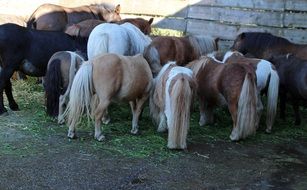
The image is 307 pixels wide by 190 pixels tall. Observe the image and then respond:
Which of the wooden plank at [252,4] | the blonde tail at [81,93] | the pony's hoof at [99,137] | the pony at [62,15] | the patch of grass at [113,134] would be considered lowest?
the patch of grass at [113,134]

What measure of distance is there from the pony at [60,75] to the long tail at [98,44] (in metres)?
0.37

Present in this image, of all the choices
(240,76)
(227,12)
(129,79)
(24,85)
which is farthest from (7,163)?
(227,12)

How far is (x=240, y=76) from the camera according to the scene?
6355mm

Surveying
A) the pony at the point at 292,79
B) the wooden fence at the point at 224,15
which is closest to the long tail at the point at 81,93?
the pony at the point at 292,79

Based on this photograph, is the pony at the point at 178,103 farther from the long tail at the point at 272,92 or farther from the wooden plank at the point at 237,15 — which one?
the wooden plank at the point at 237,15

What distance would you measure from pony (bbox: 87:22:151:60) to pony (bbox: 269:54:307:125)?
2202 millimetres

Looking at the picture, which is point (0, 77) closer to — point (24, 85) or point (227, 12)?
point (24, 85)

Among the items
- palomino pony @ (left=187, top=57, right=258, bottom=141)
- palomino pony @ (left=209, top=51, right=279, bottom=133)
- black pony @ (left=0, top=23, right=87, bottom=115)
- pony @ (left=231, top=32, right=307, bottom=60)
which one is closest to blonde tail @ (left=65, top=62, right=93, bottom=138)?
black pony @ (left=0, top=23, right=87, bottom=115)

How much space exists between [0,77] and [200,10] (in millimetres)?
5220

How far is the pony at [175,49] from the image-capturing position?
744 centimetres

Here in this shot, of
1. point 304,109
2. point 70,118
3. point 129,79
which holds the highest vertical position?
point 129,79

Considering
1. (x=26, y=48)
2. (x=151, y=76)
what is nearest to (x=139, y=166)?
(x=151, y=76)

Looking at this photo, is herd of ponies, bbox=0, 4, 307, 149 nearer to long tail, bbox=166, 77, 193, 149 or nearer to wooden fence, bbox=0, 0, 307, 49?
long tail, bbox=166, 77, 193, 149

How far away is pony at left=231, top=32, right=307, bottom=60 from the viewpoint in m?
8.65
